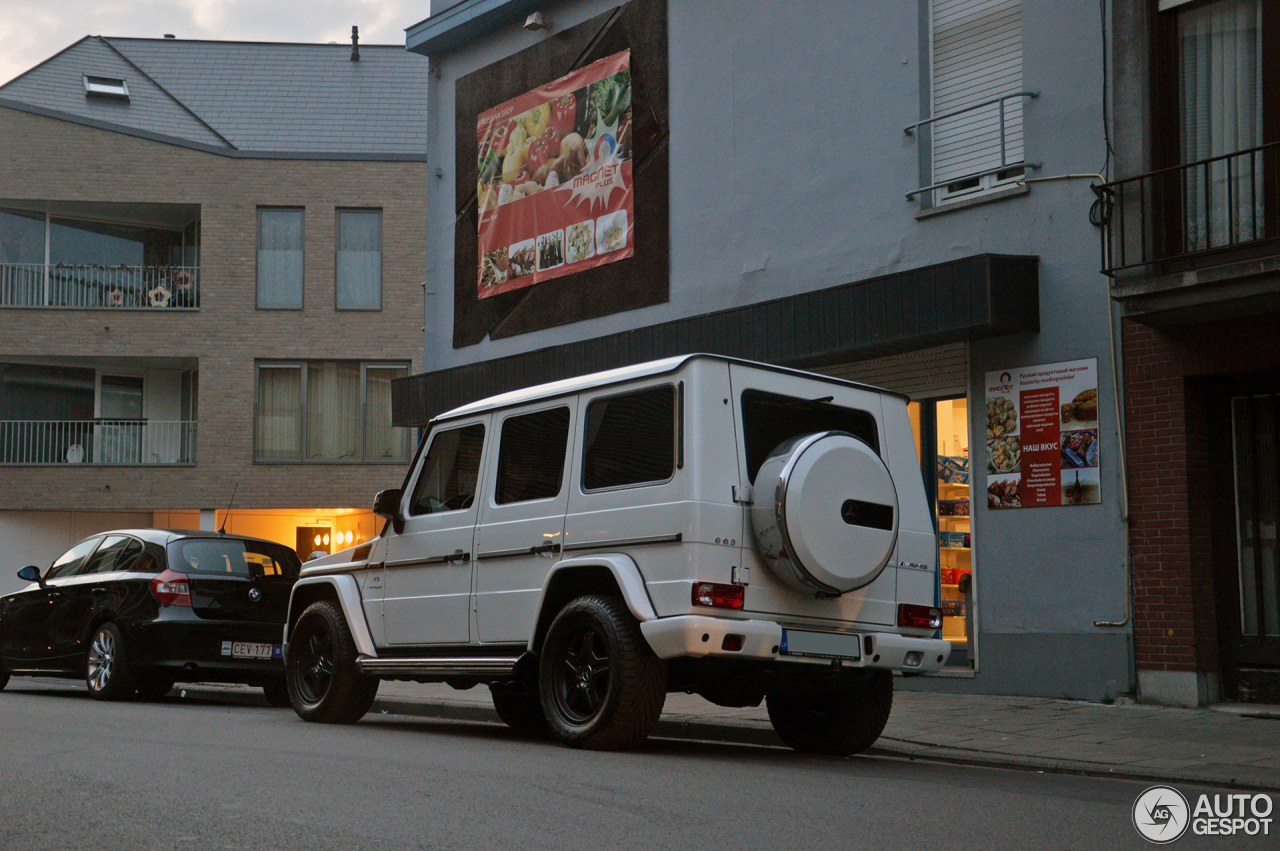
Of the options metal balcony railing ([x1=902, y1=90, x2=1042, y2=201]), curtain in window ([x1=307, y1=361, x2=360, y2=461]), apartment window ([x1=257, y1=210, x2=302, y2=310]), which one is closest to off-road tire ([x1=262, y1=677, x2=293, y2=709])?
metal balcony railing ([x1=902, y1=90, x2=1042, y2=201])

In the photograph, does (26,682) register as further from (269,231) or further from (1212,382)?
(269,231)

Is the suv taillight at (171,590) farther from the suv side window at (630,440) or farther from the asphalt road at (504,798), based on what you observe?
the suv side window at (630,440)

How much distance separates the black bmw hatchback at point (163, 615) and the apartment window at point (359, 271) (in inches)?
648

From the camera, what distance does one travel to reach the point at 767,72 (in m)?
14.9

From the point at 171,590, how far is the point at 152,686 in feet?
4.35

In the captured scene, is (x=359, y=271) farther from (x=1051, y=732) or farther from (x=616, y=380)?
(x=1051, y=732)

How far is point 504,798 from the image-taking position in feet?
19.6

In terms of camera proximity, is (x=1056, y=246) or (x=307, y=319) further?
(x=307, y=319)

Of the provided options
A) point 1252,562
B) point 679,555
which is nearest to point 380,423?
point 1252,562

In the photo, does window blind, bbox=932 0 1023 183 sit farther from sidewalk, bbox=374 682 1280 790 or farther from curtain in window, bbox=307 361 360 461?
curtain in window, bbox=307 361 360 461

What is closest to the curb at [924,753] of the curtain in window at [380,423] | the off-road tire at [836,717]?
the off-road tire at [836,717]

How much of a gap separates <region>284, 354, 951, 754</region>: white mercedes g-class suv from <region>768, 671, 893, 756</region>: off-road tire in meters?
0.01

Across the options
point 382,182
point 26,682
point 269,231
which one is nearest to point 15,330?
point 269,231

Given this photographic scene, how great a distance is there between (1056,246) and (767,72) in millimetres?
4391
